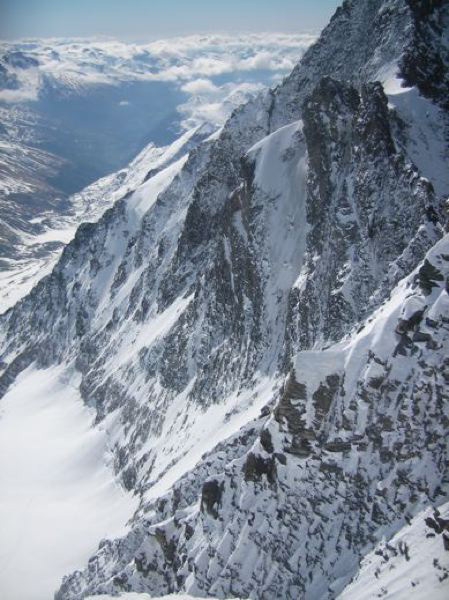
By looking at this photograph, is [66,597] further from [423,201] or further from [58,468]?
[423,201]

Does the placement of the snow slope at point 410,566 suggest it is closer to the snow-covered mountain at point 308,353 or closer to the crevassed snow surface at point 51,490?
the snow-covered mountain at point 308,353

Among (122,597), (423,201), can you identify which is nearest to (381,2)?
(423,201)

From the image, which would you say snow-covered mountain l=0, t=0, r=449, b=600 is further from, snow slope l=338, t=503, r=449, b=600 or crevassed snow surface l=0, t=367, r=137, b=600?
crevassed snow surface l=0, t=367, r=137, b=600

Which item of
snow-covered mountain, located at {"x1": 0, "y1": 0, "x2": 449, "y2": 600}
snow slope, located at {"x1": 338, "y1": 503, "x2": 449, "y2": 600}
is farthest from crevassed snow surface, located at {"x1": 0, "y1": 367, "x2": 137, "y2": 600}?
snow slope, located at {"x1": 338, "y1": 503, "x2": 449, "y2": 600}

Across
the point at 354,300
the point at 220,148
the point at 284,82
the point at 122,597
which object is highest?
the point at 284,82

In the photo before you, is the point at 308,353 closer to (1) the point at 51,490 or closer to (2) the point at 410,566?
(2) the point at 410,566
